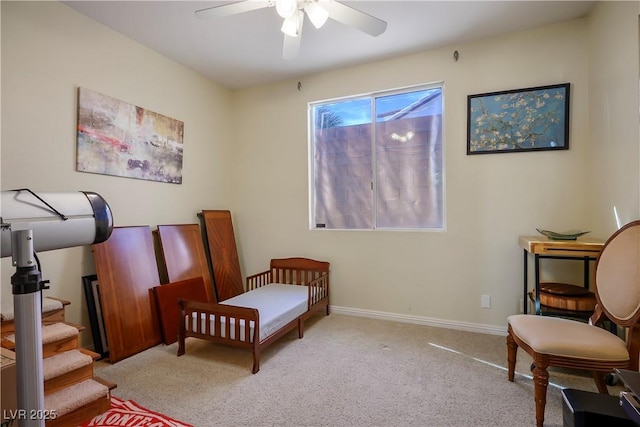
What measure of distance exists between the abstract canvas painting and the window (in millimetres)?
1519

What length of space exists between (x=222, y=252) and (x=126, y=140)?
1.53 metres

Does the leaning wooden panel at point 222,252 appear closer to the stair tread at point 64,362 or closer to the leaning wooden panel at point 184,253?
the leaning wooden panel at point 184,253

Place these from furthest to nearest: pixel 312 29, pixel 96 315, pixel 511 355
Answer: pixel 312 29, pixel 96 315, pixel 511 355

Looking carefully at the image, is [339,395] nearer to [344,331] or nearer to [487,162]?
[344,331]

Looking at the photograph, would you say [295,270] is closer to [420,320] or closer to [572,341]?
[420,320]

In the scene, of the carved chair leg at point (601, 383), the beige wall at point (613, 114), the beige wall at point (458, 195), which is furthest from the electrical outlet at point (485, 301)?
the carved chair leg at point (601, 383)

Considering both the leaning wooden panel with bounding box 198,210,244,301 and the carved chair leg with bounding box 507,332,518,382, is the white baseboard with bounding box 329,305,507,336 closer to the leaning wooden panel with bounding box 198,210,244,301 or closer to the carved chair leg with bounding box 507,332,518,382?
the carved chair leg with bounding box 507,332,518,382

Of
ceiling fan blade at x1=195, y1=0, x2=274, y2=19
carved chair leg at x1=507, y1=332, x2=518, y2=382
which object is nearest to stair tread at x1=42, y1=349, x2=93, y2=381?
ceiling fan blade at x1=195, y1=0, x2=274, y2=19

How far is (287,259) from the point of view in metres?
3.54

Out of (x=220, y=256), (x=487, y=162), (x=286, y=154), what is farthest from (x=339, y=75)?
(x=220, y=256)

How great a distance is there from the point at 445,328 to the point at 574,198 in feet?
5.27

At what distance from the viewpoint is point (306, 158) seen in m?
3.55

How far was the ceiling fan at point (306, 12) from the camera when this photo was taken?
1.75 meters

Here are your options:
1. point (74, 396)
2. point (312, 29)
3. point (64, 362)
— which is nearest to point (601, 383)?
point (74, 396)
